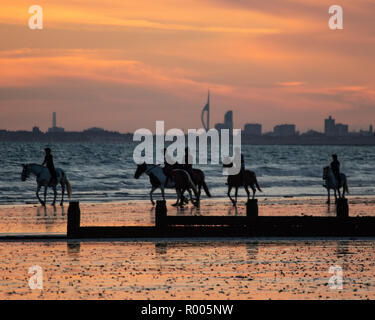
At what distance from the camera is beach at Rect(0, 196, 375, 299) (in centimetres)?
1165

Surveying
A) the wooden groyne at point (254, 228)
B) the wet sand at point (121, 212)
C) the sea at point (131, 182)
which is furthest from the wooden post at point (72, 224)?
the sea at point (131, 182)

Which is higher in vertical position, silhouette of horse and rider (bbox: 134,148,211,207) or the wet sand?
silhouette of horse and rider (bbox: 134,148,211,207)

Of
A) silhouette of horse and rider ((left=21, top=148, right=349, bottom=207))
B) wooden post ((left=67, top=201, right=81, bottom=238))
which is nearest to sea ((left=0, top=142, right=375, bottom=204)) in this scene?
silhouette of horse and rider ((left=21, top=148, right=349, bottom=207))

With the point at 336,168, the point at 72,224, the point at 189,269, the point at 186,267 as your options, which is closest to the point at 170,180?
the point at 336,168

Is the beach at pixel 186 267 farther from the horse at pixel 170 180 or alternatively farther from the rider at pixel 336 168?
the rider at pixel 336 168

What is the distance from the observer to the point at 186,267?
1413 cm

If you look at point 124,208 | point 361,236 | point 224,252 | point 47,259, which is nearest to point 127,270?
point 47,259

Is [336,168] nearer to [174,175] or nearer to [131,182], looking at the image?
[174,175]

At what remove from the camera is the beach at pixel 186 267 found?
11648 millimetres

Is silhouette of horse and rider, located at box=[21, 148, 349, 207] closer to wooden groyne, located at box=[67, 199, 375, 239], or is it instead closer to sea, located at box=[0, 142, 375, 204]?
sea, located at box=[0, 142, 375, 204]
